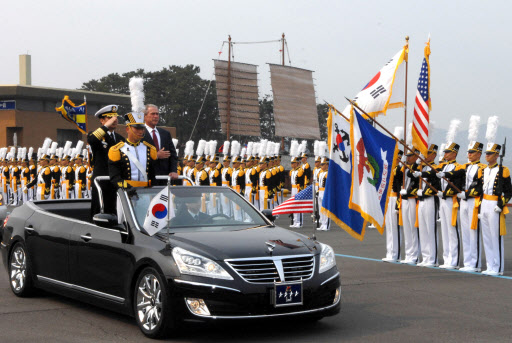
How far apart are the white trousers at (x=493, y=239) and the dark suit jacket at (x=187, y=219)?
5.70m

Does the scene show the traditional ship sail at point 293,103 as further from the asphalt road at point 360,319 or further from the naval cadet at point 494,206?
the asphalt road at point 360,319

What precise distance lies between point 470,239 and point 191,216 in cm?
609

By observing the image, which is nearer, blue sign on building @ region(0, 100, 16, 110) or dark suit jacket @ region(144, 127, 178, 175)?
dark suit jacket @ region(144, 127, 178, 175)

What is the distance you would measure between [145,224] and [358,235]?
491 cm

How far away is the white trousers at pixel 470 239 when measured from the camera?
12.7 metres

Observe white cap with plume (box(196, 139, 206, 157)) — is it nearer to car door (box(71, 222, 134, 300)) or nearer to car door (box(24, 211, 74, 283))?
car door (box(24, 211, 74, 283))

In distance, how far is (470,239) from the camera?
42.1 ft

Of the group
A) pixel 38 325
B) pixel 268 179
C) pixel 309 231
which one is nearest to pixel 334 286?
pixel 38 325

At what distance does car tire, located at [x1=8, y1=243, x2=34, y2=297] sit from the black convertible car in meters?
0.32

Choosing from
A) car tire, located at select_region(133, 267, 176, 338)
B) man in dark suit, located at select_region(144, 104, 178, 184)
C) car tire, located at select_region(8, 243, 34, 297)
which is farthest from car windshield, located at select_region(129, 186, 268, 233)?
man in dark suit, located at select_region(144, 104, 178, 184)

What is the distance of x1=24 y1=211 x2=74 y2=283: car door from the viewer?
29.1 feet

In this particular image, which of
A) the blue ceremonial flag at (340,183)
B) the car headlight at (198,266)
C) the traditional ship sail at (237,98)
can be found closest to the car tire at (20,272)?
the car headlight at (198,266)

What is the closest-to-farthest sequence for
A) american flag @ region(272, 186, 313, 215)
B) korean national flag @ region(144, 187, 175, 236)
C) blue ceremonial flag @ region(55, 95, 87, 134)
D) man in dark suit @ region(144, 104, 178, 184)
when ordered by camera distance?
korean national flag @ region(144, 187, 175, 236)
man in dark suit @ region(144, 104, 178, 184)
american flag @ region(272, 186, 313, 215)
blue ceremonial flag @ region(55, 95, 87, 134)

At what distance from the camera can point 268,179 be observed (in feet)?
85.9
